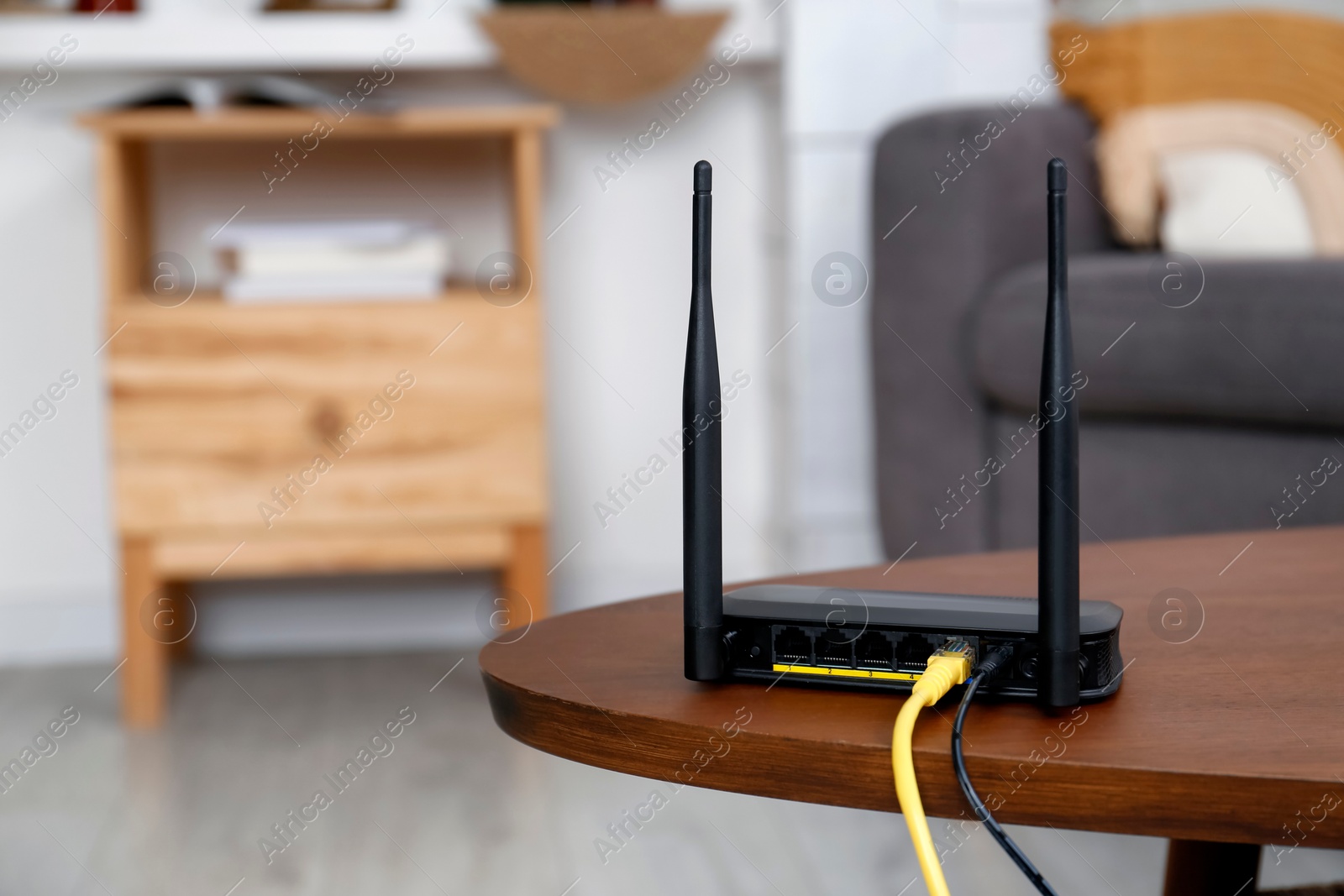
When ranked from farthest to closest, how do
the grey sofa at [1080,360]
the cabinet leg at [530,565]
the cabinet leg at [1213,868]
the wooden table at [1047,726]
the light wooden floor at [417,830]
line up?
the cabinet leg at [530,565] → the grey sofa at [1080,360] → the light wooden floor at [417,830] → the cabinet leg at [1213,868] → the wooden table at [1047,726]

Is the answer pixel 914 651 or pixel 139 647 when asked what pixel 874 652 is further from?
pixel 139 647

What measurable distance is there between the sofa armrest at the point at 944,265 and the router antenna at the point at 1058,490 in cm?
105

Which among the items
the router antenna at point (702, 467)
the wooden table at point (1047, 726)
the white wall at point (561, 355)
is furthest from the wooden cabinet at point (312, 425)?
the router antenna at point (702, 467)

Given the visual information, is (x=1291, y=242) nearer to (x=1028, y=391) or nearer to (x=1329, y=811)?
(x=1028, y=391)

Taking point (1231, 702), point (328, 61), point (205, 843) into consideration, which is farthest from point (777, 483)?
point (1231, 702)

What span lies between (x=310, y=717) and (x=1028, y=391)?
0.94m

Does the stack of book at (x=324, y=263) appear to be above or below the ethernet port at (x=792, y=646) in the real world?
above

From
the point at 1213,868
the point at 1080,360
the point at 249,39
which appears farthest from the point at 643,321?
the point at 1213,868

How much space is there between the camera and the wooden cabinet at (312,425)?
4.77ft

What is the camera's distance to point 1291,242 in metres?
1.46

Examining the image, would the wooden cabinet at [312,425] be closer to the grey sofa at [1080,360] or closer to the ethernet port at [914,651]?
the grey sofa at [1080,360]

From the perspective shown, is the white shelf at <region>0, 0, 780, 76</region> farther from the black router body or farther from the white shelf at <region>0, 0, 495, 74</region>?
the black router body

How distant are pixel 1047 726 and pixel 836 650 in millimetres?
79

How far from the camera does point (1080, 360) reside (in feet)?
4.17
